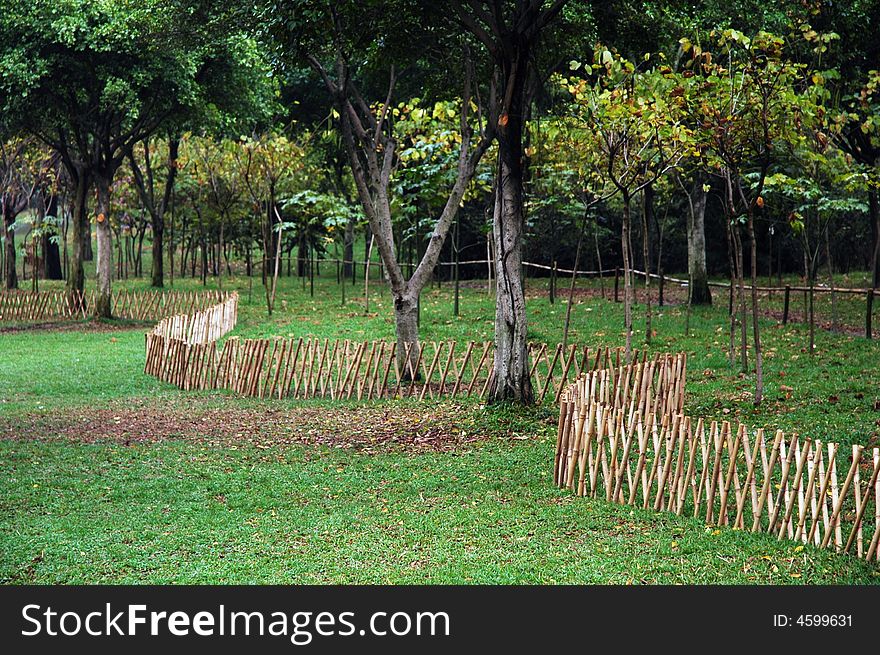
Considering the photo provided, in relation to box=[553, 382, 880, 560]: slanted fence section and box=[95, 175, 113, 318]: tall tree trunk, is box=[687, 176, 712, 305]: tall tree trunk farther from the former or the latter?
box=[95, 175, 113, 318]: tall tree trunk

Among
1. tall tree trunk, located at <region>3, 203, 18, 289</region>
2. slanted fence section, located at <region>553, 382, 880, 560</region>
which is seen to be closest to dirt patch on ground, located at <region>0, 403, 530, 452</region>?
slanted fence section, located at <region>553, 382, 880, 560</region>

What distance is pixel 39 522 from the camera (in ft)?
22.3

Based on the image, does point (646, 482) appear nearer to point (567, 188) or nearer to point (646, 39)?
point (646, 39)

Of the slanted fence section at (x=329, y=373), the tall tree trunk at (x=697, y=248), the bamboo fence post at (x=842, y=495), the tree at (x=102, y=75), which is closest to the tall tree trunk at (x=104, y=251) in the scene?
the tree at (x=102, y=75)

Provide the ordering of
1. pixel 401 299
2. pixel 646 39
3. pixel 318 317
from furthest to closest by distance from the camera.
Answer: pixel 318 317 → pixel 401 299 → pixel 646 39

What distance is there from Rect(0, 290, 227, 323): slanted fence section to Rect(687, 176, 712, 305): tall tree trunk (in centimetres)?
1101

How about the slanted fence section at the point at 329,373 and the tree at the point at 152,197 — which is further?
the tree at the point at 152,197

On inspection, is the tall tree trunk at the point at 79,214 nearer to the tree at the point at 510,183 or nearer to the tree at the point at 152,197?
the tree at the point at 152,197

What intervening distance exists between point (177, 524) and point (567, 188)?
17.6 m

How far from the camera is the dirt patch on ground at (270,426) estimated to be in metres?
9.88

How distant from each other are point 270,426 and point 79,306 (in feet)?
47.2

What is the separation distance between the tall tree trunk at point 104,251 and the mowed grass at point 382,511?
9.91m

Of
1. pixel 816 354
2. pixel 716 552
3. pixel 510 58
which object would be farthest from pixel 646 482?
pixel 816 354

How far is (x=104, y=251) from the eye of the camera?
2241 centimetres
